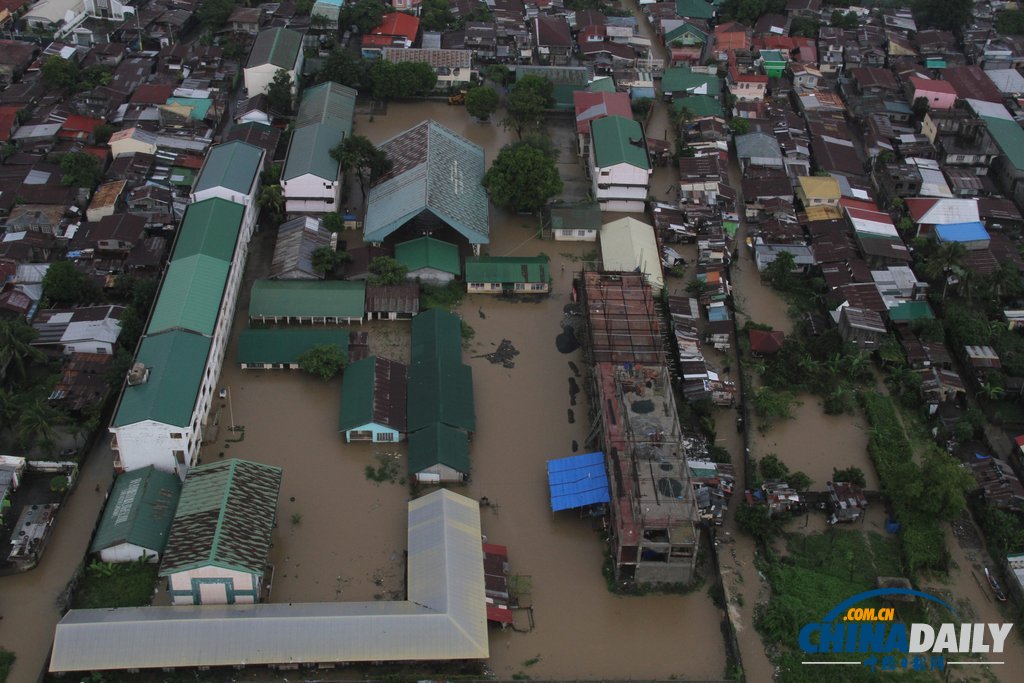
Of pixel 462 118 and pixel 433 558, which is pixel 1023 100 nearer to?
pixel 462 118

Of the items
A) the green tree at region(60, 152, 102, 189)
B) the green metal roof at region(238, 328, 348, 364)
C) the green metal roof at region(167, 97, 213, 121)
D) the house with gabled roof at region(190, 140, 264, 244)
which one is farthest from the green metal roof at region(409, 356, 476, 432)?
the green metal roof at region(167, 97, 213, 121)

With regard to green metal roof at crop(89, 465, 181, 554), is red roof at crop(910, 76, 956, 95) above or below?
above

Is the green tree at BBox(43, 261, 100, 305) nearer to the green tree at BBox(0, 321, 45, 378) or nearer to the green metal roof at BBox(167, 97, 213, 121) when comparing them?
the green tree at BBox(0, 321, 45, 378)

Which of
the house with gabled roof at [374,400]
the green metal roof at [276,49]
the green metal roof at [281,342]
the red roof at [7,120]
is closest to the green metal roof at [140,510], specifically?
the house with gabled roof at [374,400]

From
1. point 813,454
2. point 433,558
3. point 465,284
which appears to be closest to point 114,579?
point 433,558

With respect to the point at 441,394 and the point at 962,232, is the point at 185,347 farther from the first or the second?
the point at 962,232

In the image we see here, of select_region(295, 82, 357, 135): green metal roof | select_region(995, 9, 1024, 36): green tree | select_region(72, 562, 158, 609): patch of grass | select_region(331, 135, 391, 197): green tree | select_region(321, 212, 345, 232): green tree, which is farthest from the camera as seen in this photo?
select_region(995, 9, 1024, 36): green tree

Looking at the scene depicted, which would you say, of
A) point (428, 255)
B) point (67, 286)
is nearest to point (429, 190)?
point (428, 255)

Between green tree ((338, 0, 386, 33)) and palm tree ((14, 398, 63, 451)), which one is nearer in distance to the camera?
palm tree ((14, 398, 63, 451))
